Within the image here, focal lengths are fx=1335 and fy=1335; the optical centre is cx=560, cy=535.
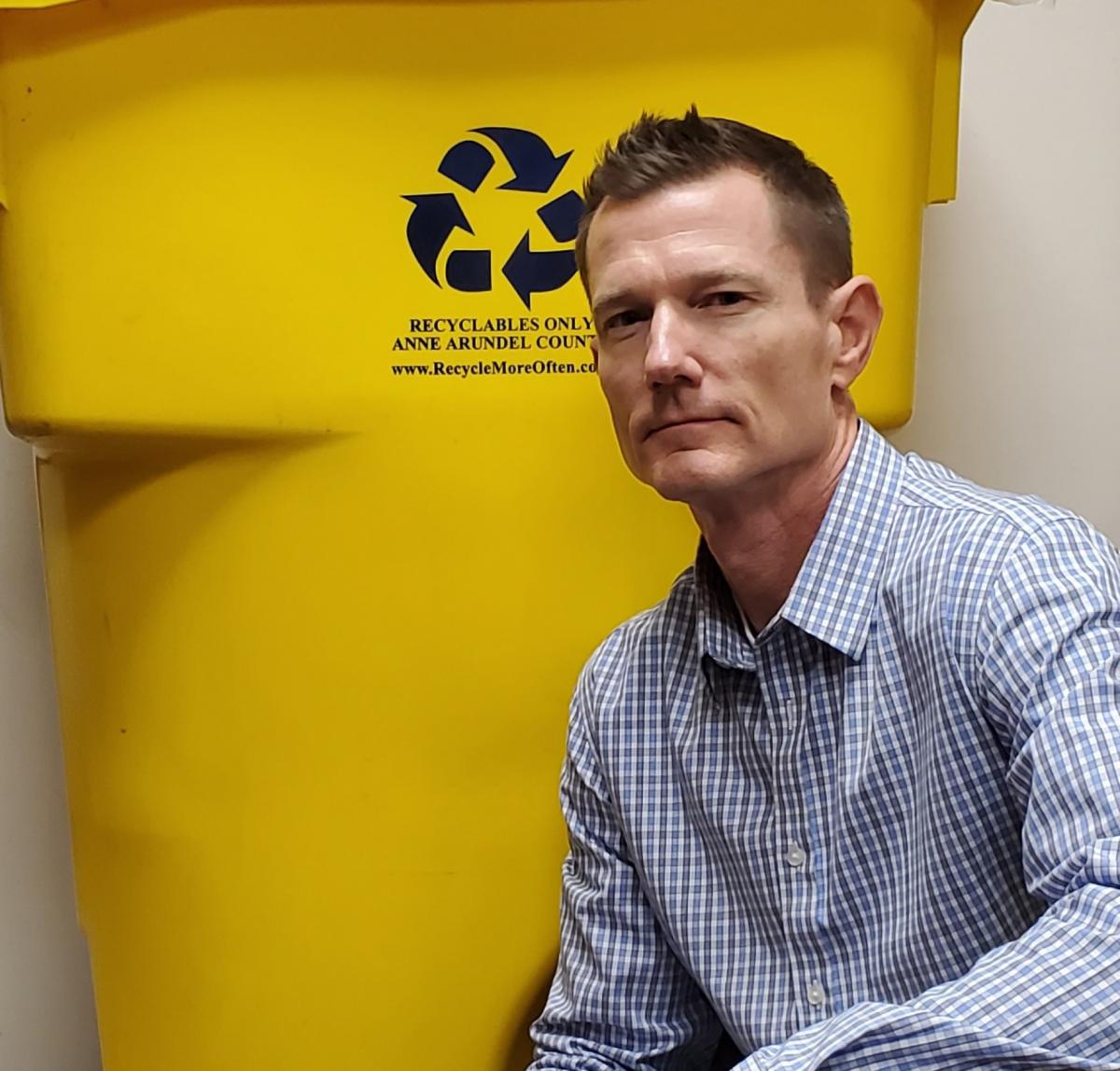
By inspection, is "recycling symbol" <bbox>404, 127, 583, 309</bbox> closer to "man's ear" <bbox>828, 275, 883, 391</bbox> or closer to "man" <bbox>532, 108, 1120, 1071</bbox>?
"man" <bbox>532, 108, 1120, 1071</bbox>

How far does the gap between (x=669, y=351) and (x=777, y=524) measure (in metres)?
0.12

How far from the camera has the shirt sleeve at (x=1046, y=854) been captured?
1.66 feet

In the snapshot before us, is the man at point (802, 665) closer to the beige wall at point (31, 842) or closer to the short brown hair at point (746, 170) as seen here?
the short brown hair at point (746, 170)

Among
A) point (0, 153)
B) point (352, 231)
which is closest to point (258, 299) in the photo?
point (352, 231)

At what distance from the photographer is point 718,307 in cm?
67

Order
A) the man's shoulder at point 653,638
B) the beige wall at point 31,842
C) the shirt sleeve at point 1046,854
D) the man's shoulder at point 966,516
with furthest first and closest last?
the beige wall at point 31,842 < the man's shoulder at point 653,638 < the man's shoulder at point 966,516 < the shirt sleeve at point 1046,854

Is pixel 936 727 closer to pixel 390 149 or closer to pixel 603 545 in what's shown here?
pixel 603 545

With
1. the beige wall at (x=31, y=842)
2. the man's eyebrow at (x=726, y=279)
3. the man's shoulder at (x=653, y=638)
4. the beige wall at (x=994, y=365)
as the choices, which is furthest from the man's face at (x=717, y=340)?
the beige wall at (x=31, y=842)

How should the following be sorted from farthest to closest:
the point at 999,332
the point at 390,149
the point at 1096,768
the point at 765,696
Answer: the point at 999,332
the point at 390,149
the point at 765,696
the point at 1096,768

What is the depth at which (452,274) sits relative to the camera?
2.66 feet

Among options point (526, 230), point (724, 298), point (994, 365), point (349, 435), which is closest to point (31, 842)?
point (349, 435)

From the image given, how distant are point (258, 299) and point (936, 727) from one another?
460mm

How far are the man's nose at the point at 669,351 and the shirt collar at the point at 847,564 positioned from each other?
4.1 inches

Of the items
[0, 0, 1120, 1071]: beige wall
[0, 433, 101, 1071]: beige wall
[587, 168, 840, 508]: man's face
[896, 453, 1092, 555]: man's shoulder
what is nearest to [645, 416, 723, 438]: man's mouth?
[587, 168, 840, 508]: man's face
